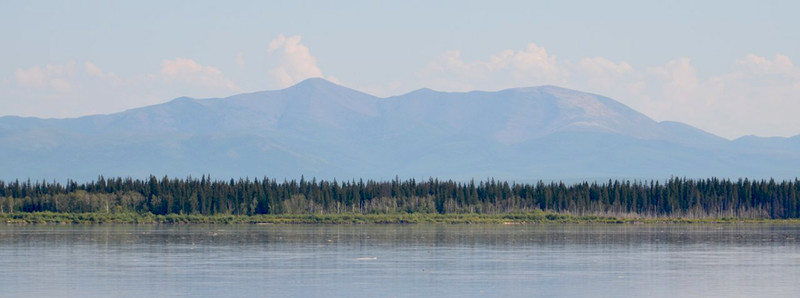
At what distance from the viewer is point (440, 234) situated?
10769 cm

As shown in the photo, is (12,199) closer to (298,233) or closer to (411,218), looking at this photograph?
(411,218)

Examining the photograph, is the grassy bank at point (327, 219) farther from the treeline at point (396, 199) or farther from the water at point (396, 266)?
the water at point (396, 266)

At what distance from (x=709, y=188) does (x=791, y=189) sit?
10523mm

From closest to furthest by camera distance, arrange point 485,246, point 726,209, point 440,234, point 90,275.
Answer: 1. point 90,275
2. point 485,246
3. point 440,234
4. point 726,209

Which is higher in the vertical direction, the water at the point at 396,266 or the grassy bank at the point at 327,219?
the grassy bank at the point at 327,219

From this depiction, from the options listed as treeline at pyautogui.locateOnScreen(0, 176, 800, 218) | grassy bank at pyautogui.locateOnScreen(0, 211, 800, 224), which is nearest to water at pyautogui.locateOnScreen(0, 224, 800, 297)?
grassy bank at pyautogui.locateOnScreen(0, 211, 800, 224)

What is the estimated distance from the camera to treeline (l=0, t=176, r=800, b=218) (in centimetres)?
15862

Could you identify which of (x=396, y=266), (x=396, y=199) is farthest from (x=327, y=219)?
(x=396, y=266)

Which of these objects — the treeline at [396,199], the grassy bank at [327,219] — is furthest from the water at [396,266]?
the treeline at [396,199]

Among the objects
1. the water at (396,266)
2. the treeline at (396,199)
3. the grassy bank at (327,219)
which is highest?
the treeline at (396,199)

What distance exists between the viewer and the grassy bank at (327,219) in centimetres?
14338

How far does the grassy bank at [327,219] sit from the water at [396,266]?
45179mm

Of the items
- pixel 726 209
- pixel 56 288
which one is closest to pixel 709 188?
pixel 726 209

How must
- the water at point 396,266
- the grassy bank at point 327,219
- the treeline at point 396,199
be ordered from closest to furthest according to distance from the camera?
the water at point 396,266 → the grassy bank at point 327,219 → the treeline at point 396,199
